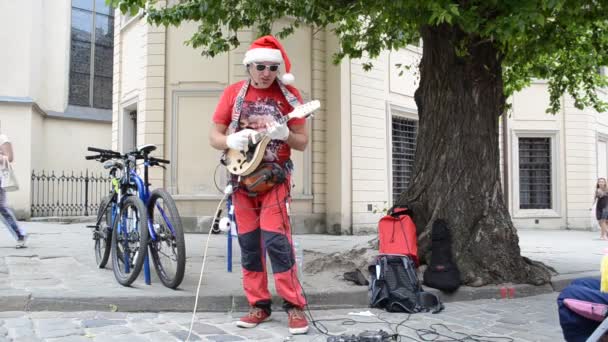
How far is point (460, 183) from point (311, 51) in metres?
7.63

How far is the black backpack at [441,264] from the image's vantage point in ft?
19.6

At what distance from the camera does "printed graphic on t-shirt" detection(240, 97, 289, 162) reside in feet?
14.9

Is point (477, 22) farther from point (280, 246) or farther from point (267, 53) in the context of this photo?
point (280, 246)

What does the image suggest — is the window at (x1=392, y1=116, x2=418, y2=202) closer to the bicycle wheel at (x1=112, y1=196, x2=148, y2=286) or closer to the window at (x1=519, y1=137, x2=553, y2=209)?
the window at (x1=519, y1=137, x2=553, y2=209)

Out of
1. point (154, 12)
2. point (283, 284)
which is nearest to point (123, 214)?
point (283, 284)

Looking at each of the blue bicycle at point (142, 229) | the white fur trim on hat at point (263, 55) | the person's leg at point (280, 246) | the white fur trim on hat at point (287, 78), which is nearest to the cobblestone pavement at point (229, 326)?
the person's leg at point (280, 246)

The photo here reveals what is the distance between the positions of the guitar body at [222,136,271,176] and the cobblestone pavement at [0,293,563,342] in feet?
4.14

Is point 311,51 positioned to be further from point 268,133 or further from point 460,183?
point 268,133

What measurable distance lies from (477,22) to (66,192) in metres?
16.6

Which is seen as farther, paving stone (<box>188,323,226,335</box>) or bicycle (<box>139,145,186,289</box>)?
bicycle (<box>139,145,186,289</box>)

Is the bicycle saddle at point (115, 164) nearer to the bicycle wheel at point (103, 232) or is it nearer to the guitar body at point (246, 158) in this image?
the bicycle wheel at point (103, 232)

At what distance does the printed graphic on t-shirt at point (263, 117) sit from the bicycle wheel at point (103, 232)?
7.91 ft

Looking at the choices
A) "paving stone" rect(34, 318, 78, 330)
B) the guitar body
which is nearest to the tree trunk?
the guitar body

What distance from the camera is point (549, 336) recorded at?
455 cm
